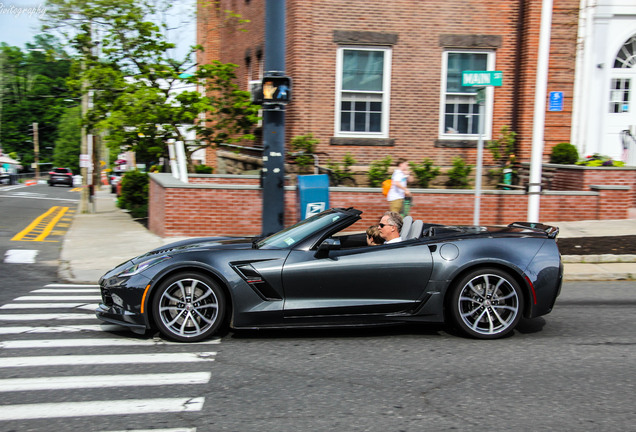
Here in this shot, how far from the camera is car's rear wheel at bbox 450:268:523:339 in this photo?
19.1ft

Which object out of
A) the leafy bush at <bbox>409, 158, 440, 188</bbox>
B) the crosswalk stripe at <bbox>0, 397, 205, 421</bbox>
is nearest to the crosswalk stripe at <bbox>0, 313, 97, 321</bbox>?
the crosswalk stripe at <bbox>0, 397, 205, 421</bbox>

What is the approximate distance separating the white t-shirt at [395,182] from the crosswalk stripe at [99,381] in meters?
7.81

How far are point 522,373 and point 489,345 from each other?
2.53 feet

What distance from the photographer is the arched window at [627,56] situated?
1628 cm

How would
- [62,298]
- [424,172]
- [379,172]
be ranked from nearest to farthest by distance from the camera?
[62,298] → [379,172] → [424,172]

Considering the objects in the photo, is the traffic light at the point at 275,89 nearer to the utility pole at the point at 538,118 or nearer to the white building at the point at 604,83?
the utility pole at the point at 538,118

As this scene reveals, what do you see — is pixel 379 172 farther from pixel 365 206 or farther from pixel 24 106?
pixel 24 106

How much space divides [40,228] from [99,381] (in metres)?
14.3

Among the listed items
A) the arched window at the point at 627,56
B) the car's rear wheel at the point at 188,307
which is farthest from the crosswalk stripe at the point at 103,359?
the arched window at the point at 627,56

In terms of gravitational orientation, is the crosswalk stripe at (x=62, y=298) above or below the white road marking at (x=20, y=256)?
above

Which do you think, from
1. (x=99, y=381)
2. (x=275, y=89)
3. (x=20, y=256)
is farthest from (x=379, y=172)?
(x=99, y=381)

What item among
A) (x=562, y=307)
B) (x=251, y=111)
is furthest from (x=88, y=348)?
(x=251, y=111)

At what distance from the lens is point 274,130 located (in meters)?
10.3

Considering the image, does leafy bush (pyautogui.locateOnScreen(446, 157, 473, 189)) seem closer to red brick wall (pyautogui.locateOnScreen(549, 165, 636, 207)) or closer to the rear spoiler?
red brick wall (pyautogui.locateOnScreen(549, 165, 636, 207))
